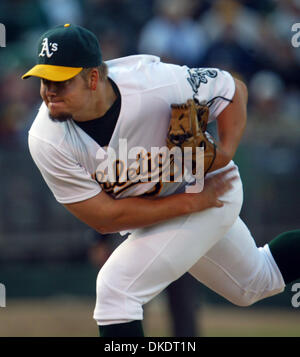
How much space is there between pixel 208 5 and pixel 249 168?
210cm

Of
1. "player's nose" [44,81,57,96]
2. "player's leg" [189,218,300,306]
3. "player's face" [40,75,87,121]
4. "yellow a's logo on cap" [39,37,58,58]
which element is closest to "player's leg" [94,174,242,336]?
"player's leg" [189,218,300,306]

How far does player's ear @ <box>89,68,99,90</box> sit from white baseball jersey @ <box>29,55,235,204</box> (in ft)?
0.60

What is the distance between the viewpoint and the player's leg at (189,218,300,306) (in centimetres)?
413

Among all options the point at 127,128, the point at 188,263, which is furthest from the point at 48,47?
the point at 188,263

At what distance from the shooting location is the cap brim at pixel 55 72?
3535 millimetres

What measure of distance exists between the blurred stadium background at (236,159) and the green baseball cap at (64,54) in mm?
3207

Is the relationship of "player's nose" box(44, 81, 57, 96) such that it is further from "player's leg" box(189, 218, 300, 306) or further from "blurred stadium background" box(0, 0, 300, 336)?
"blurred stadium background" box(0, 0, 300, 336)

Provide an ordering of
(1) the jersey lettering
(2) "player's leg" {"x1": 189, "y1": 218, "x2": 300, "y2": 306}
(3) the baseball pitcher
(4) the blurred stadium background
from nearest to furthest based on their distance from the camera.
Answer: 1. (3) the baseball pitcher
2. (1) the jersey lettering
3. (2) "player's leg" {"x1": 189, "y1": 218, "x2": 300, "y2": 306}
4. (4) the blurred stadium background

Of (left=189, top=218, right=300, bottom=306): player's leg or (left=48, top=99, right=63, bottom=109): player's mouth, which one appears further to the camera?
(left=189, top=218, right=300, bottom=306): player's leg

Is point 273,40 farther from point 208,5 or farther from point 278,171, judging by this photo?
point 278,171

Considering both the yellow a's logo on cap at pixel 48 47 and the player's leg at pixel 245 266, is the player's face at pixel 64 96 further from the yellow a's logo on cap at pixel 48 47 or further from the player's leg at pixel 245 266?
the player's leg at pixel 245 266

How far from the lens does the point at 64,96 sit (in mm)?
3600

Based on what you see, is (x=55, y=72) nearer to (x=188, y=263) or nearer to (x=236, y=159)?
(x=188, y=263)
